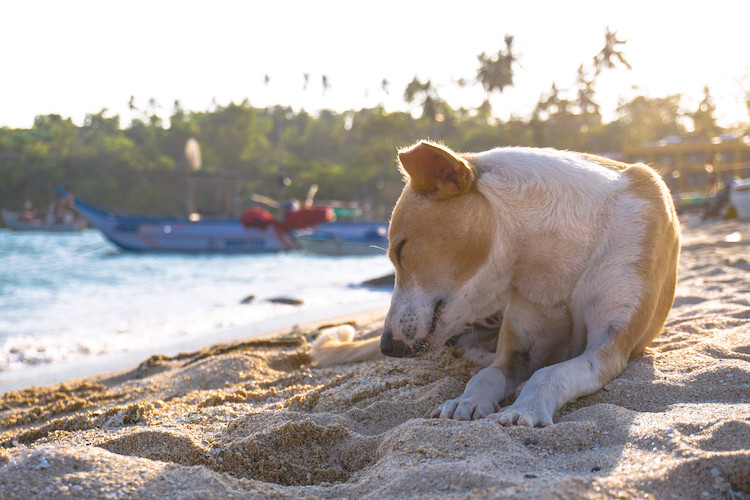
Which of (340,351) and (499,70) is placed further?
(499,70)

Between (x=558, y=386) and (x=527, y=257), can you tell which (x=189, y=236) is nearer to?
(x=527, y=257)

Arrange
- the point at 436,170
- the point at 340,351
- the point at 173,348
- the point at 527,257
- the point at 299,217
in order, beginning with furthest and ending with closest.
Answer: the point at 299,217 < the point at 173,348 < the point at 340,351 < the point at 527,257 < the point at 436,170

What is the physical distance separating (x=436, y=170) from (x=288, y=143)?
272ft

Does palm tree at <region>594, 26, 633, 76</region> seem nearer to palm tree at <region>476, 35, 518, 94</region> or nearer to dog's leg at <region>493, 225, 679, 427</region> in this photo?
palm tree at <region>476, 35, 518, 94</region>

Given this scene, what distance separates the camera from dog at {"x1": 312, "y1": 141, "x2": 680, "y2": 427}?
8.92ft

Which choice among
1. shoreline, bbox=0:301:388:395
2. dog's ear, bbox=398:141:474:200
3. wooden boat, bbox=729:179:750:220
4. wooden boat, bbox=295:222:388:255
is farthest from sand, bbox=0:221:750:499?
wooden boat, bbox=295:222:388:255

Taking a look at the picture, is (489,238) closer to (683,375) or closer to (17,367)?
(683,375)

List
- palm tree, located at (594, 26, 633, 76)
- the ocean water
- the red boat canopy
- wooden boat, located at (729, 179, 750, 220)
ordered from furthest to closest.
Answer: palm tree, located at (594, 26, 633, 76) < the red boat canopy < wooden boat, located at (729, 179, 750, 220) < the ocean water

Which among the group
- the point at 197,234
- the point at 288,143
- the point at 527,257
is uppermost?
the point at 288,143

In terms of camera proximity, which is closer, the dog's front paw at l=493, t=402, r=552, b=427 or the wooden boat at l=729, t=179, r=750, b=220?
the dog's front paw at l=493, t=402, r=552, b=427

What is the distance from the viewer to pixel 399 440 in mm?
2029

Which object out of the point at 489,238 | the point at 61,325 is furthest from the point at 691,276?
the point at 61,325

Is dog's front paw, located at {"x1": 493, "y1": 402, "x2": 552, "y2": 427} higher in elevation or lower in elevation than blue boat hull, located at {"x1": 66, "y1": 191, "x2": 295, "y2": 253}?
higher

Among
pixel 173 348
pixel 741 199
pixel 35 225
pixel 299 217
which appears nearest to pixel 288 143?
pixel 35 225
